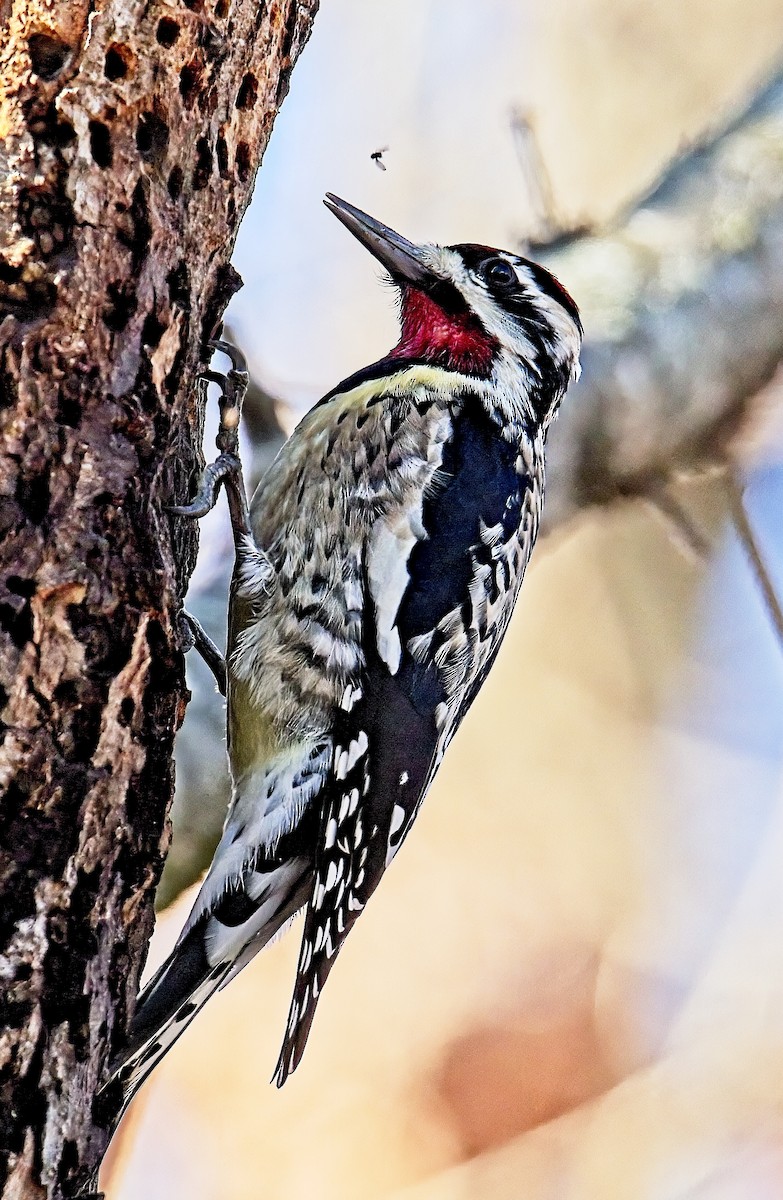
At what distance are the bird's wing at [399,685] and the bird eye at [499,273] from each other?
57cm

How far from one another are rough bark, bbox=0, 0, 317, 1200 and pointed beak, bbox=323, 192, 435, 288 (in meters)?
0.82

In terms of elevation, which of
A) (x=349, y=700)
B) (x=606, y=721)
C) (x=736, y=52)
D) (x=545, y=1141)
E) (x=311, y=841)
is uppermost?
(x=736, y=52)

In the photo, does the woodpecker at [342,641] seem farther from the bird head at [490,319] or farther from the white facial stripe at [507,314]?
the white facial stripe at [507,314]

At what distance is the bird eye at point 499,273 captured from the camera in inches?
114

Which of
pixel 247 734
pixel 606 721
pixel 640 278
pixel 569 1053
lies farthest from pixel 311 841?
pixel 606 721

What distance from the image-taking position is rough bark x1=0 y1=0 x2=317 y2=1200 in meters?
1.50

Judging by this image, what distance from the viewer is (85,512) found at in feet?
5.26

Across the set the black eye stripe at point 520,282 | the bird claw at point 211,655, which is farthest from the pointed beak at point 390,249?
the bird claw at point 211,655

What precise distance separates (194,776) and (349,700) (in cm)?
40

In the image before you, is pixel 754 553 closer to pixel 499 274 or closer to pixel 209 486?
pixel 499 274

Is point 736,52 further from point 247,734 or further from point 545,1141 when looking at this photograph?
point 545,1141

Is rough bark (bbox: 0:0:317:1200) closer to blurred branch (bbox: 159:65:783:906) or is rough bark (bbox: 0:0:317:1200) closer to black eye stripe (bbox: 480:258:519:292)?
blurred branch (bbox: 159:65:783:906)

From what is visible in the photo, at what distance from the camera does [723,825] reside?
451cm

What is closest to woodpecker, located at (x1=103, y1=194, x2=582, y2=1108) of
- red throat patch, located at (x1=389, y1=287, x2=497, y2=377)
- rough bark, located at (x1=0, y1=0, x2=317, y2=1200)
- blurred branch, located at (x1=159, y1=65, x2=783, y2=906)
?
red throat patch, located at (x1=389, y1=287, x2=497, y2=377)
